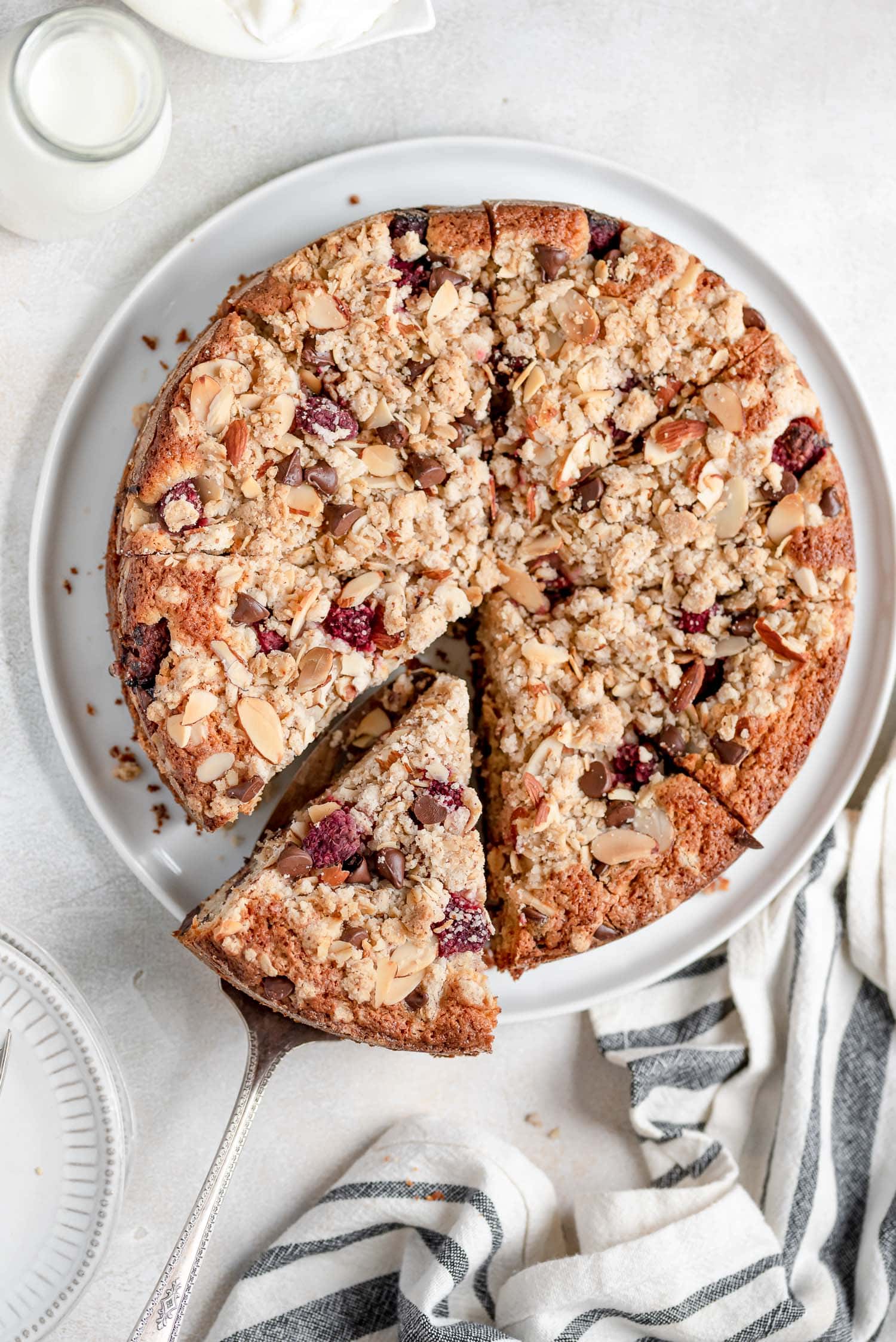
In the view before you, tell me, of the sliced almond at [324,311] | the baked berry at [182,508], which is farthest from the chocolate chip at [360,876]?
the sliced almond at [324,311]

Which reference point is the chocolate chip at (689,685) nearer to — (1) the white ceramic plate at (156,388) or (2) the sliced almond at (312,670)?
(1) the white ceramic plate at (156,388)

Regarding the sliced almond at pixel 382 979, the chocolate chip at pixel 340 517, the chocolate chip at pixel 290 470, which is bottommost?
the sliced almond at pixel 382 979

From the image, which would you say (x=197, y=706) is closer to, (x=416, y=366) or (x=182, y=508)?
(x=182, y=508)

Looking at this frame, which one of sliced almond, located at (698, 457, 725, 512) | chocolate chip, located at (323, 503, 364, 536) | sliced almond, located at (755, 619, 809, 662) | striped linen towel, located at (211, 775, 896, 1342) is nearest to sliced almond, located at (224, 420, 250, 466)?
chocolate chip, located at (323, 503, 364, 536)

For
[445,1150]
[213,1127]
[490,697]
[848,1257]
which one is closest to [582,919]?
[490,697]

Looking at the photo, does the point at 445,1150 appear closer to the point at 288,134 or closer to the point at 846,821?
the point at 846,821

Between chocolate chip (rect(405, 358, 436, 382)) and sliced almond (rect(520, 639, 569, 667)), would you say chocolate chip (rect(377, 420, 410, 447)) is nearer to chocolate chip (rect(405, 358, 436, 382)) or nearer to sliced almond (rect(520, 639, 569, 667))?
chocolate chip (rect(405, 358, 436, 382))

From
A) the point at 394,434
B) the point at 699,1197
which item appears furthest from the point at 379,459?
the point at 699,1197

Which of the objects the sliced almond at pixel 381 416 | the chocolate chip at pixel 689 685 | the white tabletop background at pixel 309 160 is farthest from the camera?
the white tabletop background at pixel 309 160
